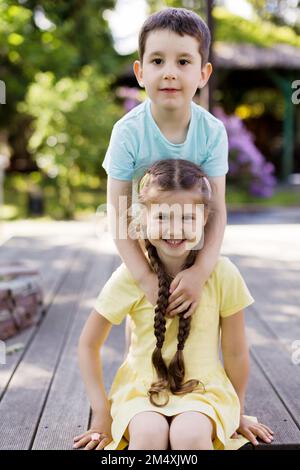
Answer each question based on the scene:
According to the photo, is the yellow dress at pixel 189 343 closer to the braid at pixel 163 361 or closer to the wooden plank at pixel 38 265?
the braid at pixel 163 361

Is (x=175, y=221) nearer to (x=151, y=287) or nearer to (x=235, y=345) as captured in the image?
(x=151, y=287)

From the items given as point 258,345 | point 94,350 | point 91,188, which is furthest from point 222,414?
point 91,188

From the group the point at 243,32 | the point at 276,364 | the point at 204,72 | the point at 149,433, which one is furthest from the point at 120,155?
the point at 243,32

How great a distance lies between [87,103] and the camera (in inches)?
329

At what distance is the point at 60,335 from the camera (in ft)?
9.40

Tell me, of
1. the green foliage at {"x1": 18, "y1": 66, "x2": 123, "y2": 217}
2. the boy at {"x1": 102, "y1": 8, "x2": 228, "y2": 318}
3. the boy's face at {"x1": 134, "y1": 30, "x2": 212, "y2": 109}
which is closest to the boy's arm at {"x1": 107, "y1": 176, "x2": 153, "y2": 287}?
the boy at {"x1": 102, "y1": 8, "x2": 228, "y2": 318}

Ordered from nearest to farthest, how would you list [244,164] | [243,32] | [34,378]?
[34,378] < [244,164] < [243,32]

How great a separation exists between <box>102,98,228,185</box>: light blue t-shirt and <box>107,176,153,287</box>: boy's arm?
37 mm

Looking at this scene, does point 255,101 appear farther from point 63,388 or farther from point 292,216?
point 63,388

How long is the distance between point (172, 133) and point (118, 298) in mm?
496

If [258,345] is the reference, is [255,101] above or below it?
above

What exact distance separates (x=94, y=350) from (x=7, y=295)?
1130 mm

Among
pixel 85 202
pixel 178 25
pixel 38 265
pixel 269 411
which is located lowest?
pixel 269 411

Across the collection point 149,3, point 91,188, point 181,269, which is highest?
point 149,3
